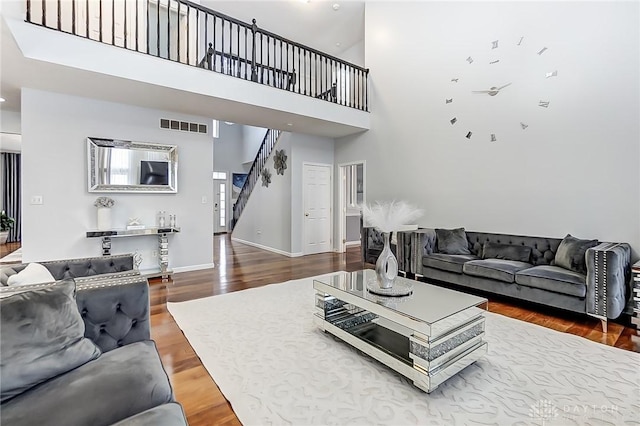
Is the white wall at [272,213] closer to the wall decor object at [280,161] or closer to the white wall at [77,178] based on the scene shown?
the wall decor object at [280,161]

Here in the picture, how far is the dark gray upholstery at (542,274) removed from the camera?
2912 mm

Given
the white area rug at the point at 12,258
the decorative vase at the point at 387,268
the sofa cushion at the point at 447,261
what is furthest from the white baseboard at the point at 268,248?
the white area rug at the point at 12,258

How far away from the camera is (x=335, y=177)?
732cm

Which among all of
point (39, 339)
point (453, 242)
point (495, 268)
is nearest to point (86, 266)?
point (39, 339)

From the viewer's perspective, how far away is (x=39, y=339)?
1.30 m

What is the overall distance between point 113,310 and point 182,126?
4024 mm

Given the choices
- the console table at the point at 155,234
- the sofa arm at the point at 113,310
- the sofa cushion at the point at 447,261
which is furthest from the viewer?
the console table at the point at 155,234

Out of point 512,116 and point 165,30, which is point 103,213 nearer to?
point 165,30

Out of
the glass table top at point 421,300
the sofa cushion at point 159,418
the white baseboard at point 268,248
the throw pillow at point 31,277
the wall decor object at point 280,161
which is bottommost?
the white baseboard at point 268,248

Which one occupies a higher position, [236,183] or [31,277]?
[236,183]

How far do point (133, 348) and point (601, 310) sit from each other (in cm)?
396

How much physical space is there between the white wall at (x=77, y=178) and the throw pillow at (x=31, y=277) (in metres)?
2.67

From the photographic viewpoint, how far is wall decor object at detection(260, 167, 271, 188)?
7.54m

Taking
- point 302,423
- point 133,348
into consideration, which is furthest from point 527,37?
point 133,348
